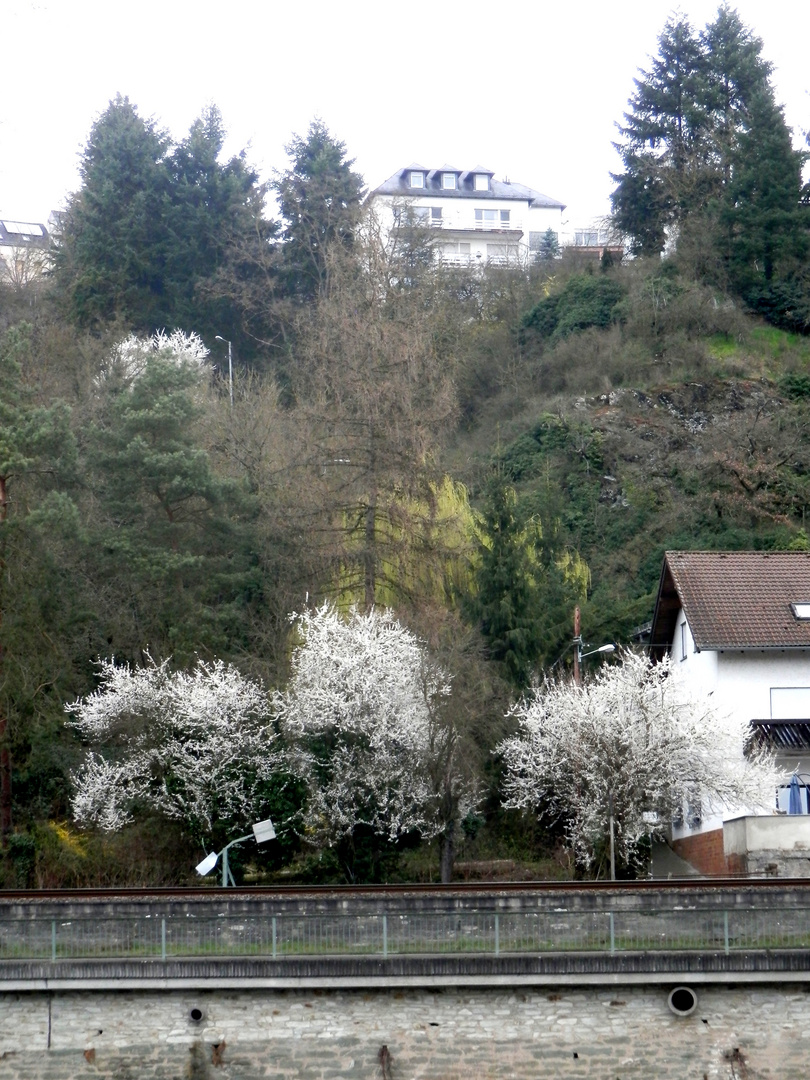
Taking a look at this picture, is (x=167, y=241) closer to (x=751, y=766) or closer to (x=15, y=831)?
(x=15, y=831)

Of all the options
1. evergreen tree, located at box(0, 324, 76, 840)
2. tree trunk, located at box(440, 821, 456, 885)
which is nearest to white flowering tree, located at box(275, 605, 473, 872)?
tree trunk, located at box(440, 821, 456, 885)

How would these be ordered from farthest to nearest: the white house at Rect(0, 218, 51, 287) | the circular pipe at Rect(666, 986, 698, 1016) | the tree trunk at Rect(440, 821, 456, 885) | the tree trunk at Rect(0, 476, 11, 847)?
the white house at Rect(0, 218, 51, 287)
the tree trunk at Rect(0, 476, 11, 847)
the tree trunk at Rect(440, 821, 456, 885)
the circular pipe at Rect(666, 986, 698, 1016)

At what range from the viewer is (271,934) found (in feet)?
59.8

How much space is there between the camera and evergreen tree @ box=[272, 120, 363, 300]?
59812mm

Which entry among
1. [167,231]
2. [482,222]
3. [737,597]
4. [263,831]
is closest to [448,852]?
[263,831]

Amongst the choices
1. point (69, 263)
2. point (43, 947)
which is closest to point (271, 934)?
point (43, 947)

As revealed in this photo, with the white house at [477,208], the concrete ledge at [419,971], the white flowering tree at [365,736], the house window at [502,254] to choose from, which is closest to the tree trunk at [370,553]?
the white flowering tree at [365,736]

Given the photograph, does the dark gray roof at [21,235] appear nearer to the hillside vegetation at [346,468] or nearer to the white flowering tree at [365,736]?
the hillside vegetation at [346,468]

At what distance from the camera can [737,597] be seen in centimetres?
3328

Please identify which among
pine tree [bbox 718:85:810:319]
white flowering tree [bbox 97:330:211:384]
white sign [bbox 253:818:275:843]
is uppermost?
pine tree [bbox 718:85:810:319]

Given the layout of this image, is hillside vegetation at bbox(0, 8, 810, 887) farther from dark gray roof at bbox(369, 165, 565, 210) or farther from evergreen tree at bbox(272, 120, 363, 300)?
dark gray roof at bbox(369, 165, 565, 210)

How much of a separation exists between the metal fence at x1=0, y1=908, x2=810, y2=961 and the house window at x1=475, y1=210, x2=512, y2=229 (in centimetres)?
6966

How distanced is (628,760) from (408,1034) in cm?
1173

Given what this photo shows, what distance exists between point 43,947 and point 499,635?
62.1 feet
